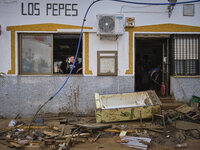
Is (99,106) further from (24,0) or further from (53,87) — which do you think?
(24,0)

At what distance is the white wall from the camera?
6.59 m

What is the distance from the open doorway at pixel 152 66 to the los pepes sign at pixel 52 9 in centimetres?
274

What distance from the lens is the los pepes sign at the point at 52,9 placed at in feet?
21.7

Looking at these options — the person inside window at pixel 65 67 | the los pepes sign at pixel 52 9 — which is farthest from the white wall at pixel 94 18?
the person inside window at pixel 65 67

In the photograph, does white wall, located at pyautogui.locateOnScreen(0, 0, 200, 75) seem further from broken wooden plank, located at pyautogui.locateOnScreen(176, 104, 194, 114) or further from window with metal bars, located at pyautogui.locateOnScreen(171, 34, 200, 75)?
broken wooden plank, located at pyautogui.locateOnScreen(176, 104, 194, 114)

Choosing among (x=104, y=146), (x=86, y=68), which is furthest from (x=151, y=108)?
(x=86, y=68)

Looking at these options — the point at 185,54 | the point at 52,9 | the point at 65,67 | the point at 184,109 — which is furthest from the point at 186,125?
the point at 52,9

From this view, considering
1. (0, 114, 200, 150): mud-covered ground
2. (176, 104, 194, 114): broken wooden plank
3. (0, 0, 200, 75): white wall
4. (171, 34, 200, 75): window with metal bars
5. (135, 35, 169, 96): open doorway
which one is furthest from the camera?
(135, 35, 169, 96): open doorway

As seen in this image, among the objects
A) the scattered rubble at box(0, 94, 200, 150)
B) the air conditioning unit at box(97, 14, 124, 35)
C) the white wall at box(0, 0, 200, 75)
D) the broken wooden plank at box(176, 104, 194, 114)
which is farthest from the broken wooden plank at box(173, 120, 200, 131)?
the air conditioning unit at box(97, 14, 124, 35)

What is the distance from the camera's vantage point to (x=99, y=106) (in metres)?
5.71

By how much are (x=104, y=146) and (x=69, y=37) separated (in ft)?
14.1

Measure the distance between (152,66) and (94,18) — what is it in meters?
5.17

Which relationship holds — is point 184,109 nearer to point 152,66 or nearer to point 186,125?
point 186,125

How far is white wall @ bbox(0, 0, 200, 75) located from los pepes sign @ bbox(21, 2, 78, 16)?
0.07 metres
